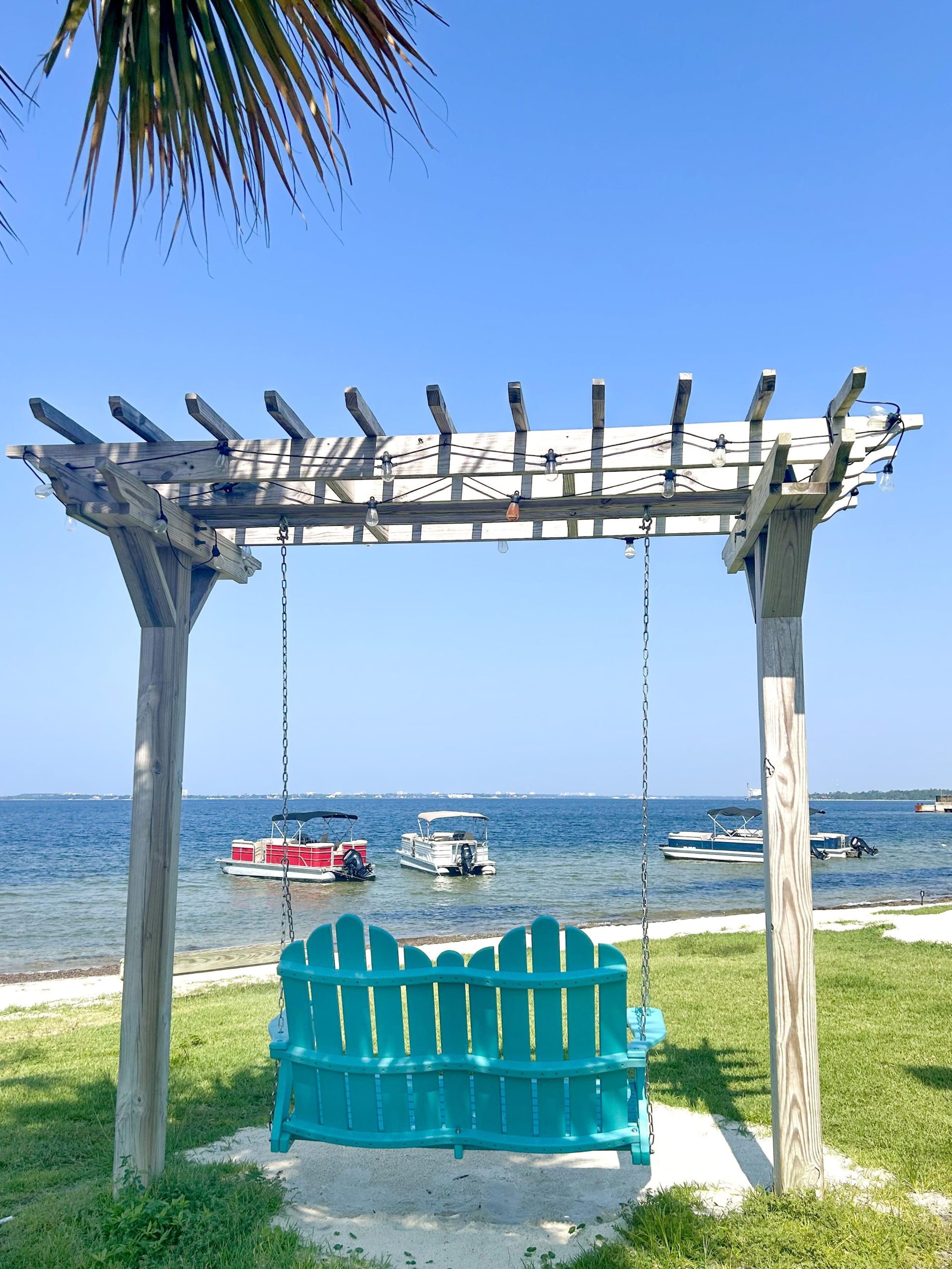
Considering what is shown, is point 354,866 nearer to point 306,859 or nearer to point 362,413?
point 306,859

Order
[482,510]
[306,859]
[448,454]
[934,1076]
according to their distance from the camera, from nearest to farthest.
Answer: [448,454] → [482,510] → [934,1076] → [306,859]

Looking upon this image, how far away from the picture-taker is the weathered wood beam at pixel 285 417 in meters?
3.84

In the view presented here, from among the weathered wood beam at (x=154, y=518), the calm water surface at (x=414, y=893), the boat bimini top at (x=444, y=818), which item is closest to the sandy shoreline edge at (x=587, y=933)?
the calm water surface at (x=414, y=893)

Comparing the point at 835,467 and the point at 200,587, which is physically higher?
the point at 835,467

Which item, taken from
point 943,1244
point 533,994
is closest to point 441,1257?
point 533,994

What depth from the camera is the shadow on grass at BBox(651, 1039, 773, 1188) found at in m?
4.29

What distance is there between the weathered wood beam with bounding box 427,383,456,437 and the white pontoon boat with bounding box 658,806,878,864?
29456mm

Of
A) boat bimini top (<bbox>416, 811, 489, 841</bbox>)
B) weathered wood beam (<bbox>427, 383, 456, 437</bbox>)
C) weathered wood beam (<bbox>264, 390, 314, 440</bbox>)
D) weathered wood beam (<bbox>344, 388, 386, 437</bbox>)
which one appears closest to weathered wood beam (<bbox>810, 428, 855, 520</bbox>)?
weathered wood beam (<bbox>427, 383, 456, 437</bbox>)

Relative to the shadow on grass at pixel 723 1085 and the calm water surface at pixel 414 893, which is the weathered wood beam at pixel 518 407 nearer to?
the shadow on grass at pixel 723 1085

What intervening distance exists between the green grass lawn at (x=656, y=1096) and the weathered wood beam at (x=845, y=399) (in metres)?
3.15

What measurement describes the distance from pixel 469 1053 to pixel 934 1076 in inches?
126

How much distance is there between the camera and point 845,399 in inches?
146

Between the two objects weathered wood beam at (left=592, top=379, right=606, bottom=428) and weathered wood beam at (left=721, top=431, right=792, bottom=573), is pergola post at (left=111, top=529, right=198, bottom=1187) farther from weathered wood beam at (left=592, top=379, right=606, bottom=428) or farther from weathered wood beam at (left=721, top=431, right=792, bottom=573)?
weathered wood beam at (left=721, top=431, right=792, bottom=573)

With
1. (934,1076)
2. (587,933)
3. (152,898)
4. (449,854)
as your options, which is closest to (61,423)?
(152,898)
